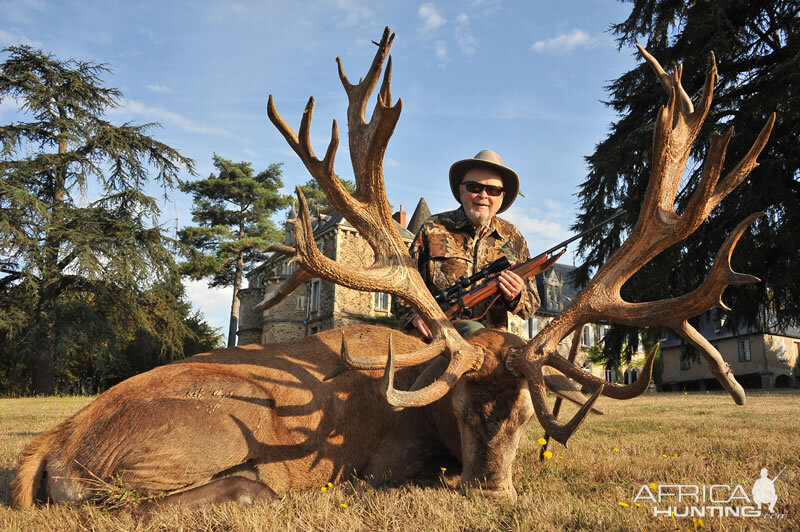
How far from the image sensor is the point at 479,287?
193 inches

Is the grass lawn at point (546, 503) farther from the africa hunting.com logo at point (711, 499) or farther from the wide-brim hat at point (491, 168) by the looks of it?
the wide-brim hat at point (491, 168)

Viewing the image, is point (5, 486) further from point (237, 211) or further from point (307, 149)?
point (237, 211)

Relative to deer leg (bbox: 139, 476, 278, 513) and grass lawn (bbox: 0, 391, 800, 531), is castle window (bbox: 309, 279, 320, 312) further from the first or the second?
deer leg (bbox: 139, 476, 278, 513)

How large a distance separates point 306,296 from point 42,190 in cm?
1771

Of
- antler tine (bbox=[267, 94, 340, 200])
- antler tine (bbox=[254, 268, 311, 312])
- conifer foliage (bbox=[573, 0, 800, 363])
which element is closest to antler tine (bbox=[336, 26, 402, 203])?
antler tine (bbox=[267, 94, 340, 200])

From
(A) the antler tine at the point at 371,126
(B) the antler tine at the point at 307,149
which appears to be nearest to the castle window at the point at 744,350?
(A) the antler tine at the point at 371,126

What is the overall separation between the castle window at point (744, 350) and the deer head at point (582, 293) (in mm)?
43970

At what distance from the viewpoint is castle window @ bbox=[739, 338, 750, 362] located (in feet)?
135

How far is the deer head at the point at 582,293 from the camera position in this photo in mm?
3605

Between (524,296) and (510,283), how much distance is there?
0.39m

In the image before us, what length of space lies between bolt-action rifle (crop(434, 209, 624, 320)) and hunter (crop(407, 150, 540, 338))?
283 mm

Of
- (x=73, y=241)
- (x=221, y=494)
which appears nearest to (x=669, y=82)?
(x=221, y=494)

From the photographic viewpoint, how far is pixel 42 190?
90.9 ft

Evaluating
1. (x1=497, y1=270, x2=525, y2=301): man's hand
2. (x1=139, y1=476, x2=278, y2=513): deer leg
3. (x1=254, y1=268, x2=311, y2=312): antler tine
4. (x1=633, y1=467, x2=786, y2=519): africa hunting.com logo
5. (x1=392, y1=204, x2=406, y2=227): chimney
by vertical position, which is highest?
(x1=392, y1=204, x2=406, y2=227): chimney
